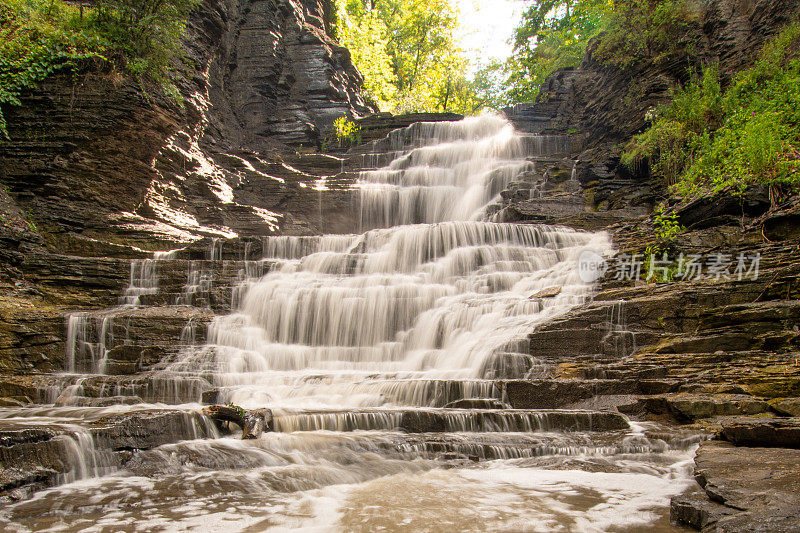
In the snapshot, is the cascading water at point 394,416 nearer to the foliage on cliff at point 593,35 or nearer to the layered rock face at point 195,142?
the layered rock face at point 195,142

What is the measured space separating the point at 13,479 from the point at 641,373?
7092 mm

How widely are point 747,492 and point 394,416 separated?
3.77 metres

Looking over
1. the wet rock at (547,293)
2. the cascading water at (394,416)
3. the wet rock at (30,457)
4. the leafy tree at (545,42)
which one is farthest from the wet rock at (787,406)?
the leafy tree at (545,42)

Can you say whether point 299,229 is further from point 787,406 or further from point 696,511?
point 696,511

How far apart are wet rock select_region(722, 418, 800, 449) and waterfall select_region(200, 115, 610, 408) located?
3428 millimetres

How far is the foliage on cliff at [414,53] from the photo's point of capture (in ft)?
99.2

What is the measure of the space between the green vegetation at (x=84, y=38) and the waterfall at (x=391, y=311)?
7364 mm

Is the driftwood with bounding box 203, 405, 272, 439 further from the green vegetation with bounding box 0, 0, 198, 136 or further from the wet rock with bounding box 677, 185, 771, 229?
the green vegetation with bounding box 0, 0, 198, 136

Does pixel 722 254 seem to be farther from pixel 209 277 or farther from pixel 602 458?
pixel 209 277

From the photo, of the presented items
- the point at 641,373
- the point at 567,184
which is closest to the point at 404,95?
the point at 567,184

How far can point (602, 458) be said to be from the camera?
5.02 m

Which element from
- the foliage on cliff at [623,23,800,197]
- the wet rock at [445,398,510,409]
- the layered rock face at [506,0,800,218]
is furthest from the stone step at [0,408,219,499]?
the layered rock face at [506,0,800,218]

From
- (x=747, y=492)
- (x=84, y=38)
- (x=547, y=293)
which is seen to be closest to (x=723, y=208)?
(x=547, y=293)

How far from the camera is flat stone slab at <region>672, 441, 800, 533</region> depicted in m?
2.73
